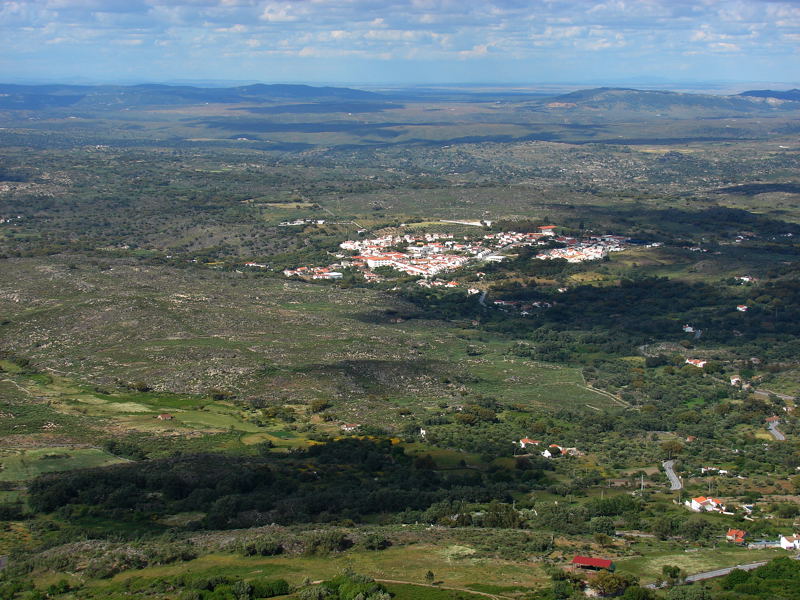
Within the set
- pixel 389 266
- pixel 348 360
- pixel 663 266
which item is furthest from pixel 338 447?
pixel 663 266

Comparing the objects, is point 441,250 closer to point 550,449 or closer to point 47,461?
point 550,449

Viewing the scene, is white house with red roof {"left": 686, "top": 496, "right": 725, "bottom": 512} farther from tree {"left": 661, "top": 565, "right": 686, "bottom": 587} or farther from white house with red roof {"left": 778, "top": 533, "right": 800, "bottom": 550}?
tree {"left": 661, "top": 565, "right": 686, "bottom": 587}

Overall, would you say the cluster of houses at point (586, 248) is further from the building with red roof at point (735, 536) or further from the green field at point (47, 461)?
the green field at point (47, 461)

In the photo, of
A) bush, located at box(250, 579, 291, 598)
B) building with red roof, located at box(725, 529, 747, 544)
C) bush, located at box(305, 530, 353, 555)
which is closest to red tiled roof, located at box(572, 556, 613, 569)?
building with red roof, located at box(725, 529, 747, 544)

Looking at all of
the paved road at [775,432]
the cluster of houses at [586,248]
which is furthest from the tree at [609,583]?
the cluster of houses at [586,248]

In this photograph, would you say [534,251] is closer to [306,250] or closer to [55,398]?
[306,250]

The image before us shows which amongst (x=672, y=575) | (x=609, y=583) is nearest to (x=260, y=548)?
(x=609, y=583)

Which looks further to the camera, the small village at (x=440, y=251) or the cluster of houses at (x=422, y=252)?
the cluster of houses at (x=422, y=252)
